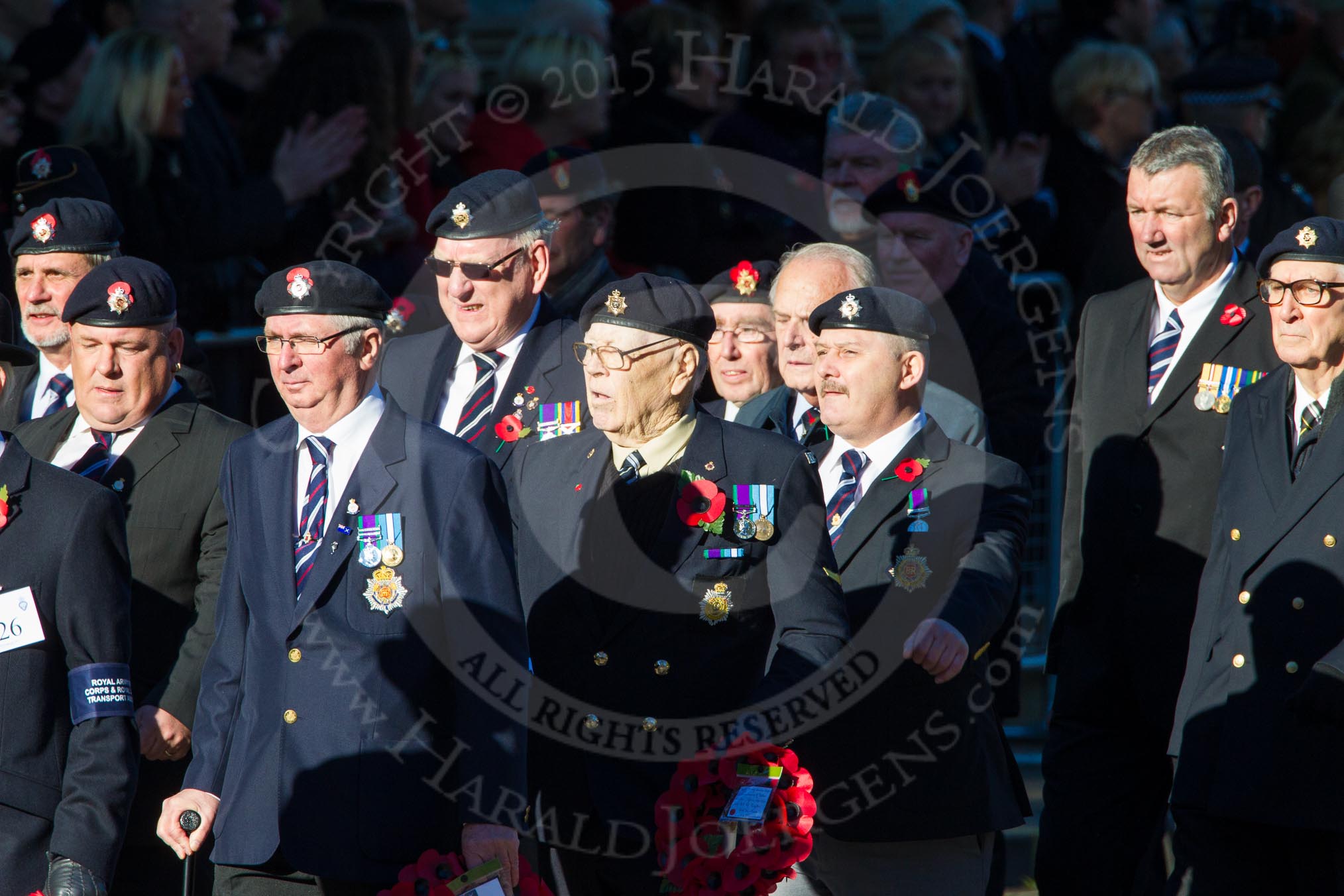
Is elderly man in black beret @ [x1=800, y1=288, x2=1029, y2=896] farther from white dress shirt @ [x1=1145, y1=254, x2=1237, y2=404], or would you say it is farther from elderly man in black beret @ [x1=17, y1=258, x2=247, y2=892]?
elderly man in black beret @ [x1=17, y1=258, x2=247, y2=892]

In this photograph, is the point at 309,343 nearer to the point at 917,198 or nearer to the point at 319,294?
the point at 319,294

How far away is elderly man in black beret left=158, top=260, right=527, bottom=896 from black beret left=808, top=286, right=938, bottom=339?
3.60 feet

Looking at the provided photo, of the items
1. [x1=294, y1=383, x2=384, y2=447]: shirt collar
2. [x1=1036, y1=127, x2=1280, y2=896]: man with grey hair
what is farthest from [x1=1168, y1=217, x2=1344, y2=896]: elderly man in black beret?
[x1=294, y1=383, x2=384, y2=447]: shirt collar

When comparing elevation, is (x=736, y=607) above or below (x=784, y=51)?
below

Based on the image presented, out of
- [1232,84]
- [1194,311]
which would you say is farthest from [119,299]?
[1232,84]

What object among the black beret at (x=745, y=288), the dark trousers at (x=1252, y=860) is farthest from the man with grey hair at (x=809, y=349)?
the dark trousers at (x=1252, y=860)

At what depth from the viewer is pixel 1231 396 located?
18.8ft

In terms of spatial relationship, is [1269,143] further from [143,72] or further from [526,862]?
[526,862]

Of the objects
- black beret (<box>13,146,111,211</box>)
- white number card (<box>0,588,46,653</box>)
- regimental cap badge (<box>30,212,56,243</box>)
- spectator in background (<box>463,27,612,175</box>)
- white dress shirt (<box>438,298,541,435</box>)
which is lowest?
white number card (<box>0,588,46,653</box>)

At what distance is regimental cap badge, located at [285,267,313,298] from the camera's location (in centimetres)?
473

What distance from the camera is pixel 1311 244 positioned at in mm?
5160

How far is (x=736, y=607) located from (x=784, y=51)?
4671 millimetres

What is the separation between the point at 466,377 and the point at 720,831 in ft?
6.59

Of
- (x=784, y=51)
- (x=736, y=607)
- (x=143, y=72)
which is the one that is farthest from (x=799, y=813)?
(x=784, y=51)
